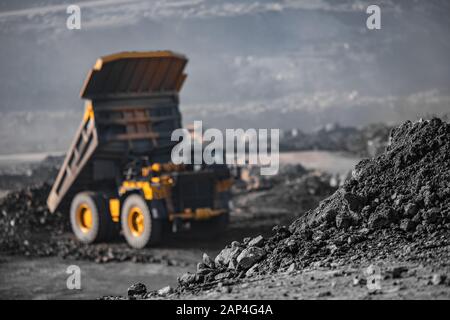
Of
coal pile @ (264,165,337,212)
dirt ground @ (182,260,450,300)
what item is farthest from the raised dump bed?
dirt ground @ (182,260,450,300)

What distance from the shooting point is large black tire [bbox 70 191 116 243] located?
10.5m

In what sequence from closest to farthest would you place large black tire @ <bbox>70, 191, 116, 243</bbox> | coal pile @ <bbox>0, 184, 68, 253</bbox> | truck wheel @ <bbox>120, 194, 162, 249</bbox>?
truck wheel @ <bbox>120, 194, 162, 249</bbox> < large black tire @ <bbox>70, 191, 116, 243</bbox> < coal pile @ <bbox>0, 184, 68, 253</bbox>

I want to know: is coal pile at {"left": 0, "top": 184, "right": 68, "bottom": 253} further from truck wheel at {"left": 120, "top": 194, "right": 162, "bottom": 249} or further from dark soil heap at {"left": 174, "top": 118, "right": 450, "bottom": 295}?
dark soil heap at {"left": 174, "top": 118, "right": 450, "bottom": 295}

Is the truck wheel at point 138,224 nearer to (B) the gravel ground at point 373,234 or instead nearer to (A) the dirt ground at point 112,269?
(A) the dirt ground at point 112,269

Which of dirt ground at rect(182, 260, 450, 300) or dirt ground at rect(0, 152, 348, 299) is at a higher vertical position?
dirt ground at rect(182, 260, 450, 300)

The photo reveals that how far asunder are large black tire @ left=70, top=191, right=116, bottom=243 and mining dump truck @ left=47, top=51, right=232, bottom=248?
0.05 ft

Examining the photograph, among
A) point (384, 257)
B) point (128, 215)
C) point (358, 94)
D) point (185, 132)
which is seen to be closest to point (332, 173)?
point (185, 132)

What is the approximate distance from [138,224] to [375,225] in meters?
5.25

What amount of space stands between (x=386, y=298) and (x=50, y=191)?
922cm

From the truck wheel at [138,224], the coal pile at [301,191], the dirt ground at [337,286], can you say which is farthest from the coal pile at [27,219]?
the dirt ground at [337,286]

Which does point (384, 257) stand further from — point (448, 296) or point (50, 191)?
point (50, 191)

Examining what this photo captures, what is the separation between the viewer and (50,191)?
12.7 metres

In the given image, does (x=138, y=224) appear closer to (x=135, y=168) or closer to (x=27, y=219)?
(x=135, y=168)

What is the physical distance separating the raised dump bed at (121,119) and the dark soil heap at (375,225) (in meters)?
4.81
